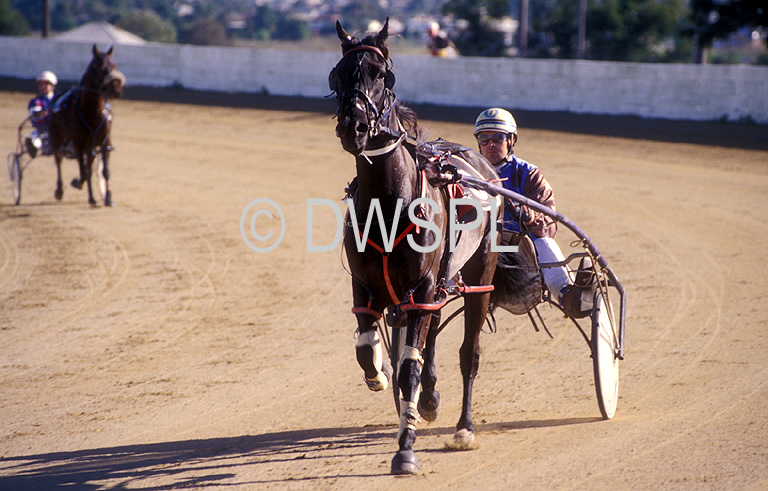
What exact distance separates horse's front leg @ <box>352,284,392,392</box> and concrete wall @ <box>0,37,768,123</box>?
14.1m

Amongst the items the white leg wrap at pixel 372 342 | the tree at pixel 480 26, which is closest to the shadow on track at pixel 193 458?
the white leg wrap at pixel 372 342

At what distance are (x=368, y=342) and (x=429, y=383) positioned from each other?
2.21 ft

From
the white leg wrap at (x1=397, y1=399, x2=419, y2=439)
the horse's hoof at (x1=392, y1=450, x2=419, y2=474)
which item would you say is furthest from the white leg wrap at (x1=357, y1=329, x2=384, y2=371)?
the horse's hoof at (x1=392, y1=450, x2=419, y2=474)

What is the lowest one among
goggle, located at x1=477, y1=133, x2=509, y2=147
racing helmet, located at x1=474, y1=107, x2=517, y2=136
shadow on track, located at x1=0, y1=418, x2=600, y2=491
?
shadow on track, located at x1=0, y1=418, x2=600, y2=491

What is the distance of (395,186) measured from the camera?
13.2ft

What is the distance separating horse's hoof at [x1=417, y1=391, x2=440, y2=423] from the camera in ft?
15.5

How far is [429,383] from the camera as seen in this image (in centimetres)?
471

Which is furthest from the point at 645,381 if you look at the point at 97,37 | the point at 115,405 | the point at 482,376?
the point at 97,37

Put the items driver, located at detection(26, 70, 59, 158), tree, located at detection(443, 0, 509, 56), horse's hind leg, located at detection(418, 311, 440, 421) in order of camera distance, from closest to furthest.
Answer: horse's hind leg, located at detection(418, 311, 440, 421) → driver, located at detection(26, 70, 59, 158) → tree, located at detection(443, 0, 509, 56)

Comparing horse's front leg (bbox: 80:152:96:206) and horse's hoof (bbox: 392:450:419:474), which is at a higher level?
horse's front leg (bbox: 80:152:96:206)

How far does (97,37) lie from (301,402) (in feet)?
120

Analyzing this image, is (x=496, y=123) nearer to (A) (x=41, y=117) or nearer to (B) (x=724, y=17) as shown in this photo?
(A) (x=41, y=117)

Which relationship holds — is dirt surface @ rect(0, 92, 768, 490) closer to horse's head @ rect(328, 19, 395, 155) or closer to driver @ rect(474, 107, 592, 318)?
driver @ rect(474, 107, 592, 318)

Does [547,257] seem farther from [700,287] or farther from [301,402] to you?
[700,287]
